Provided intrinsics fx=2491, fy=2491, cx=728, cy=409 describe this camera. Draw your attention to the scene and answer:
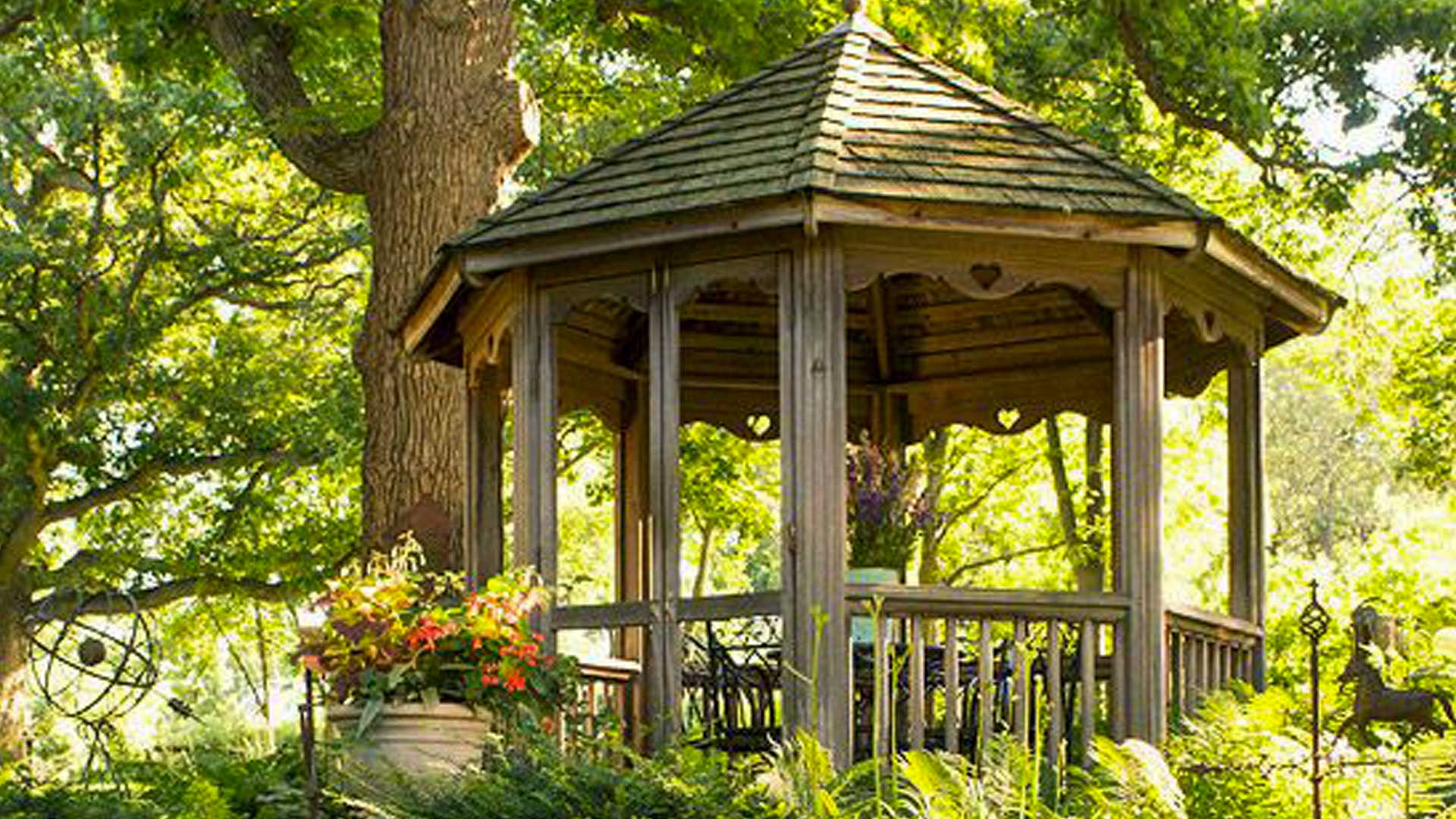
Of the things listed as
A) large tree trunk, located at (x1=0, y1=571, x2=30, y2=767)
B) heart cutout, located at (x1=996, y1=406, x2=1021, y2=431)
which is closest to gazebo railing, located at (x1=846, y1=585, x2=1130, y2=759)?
heart cutout, located at (x1=996, y1=406, x2=1021, y2=431)

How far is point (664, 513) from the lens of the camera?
10461 mm

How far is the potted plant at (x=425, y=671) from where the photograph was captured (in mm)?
9539

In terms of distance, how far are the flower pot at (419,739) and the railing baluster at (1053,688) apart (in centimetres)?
224

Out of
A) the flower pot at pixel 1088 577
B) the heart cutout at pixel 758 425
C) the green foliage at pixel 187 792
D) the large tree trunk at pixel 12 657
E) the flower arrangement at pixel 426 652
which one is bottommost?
the large tree trunk at pixel 12 657

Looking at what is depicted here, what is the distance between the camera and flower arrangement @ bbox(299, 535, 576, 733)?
31.6 feet

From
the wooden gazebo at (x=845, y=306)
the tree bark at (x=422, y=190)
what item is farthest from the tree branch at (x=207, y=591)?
the wooden gazebo at (x=845, y=306)

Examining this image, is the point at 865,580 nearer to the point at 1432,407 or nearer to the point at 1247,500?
the point at 1247,500

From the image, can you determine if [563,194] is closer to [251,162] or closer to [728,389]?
[728,389]

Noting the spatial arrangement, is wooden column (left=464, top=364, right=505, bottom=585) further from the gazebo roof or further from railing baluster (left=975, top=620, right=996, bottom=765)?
railing baluster (left=975, top=620, right=996, bottom=765)

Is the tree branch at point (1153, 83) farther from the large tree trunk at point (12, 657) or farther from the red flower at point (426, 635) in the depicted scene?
the large tree trunk at point (12, 657)

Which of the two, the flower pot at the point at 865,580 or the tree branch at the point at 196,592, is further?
the tree branch at the point at 196,592

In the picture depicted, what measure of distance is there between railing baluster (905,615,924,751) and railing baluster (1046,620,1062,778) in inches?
20.5

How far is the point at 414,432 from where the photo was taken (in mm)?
14164

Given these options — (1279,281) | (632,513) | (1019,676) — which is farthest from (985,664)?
(632,513)
